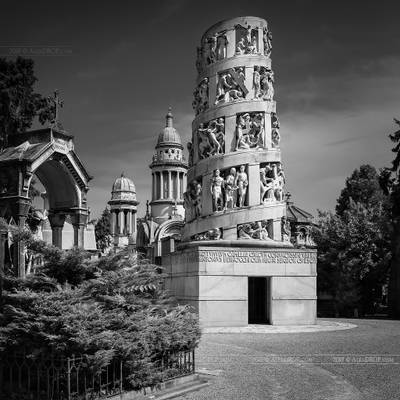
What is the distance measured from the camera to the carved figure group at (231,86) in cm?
2659

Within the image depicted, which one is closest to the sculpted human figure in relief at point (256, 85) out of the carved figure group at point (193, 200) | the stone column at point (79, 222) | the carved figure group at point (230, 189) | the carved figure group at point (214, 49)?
the carved figure group at point (214, 49)

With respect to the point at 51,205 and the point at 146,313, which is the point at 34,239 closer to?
the point at 146,313

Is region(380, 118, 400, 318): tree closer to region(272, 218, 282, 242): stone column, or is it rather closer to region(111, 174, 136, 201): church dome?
region(272, 218, 282, 242): stone column

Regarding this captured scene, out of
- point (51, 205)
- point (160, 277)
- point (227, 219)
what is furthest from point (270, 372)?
point (227, 219)

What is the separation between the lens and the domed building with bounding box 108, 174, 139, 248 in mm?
119812

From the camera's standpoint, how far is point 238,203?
25.9m

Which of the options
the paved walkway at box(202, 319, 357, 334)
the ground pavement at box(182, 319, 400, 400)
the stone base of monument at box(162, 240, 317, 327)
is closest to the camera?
the ground pavement at box(182, 319, 400, 400)

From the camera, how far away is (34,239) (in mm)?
10711

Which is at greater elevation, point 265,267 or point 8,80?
point 8,80

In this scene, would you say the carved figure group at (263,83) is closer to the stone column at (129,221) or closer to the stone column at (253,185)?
the stone column at (253,185)

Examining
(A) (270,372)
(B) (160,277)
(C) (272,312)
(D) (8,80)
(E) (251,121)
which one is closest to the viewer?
(B) (160,277)

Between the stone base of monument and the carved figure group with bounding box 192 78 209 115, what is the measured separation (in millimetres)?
6359

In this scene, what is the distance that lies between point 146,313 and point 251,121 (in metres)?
16.6

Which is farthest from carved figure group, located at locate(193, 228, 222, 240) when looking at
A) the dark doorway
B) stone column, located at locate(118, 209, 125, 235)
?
stone column, located at locate(118, 209, 125, 235)
